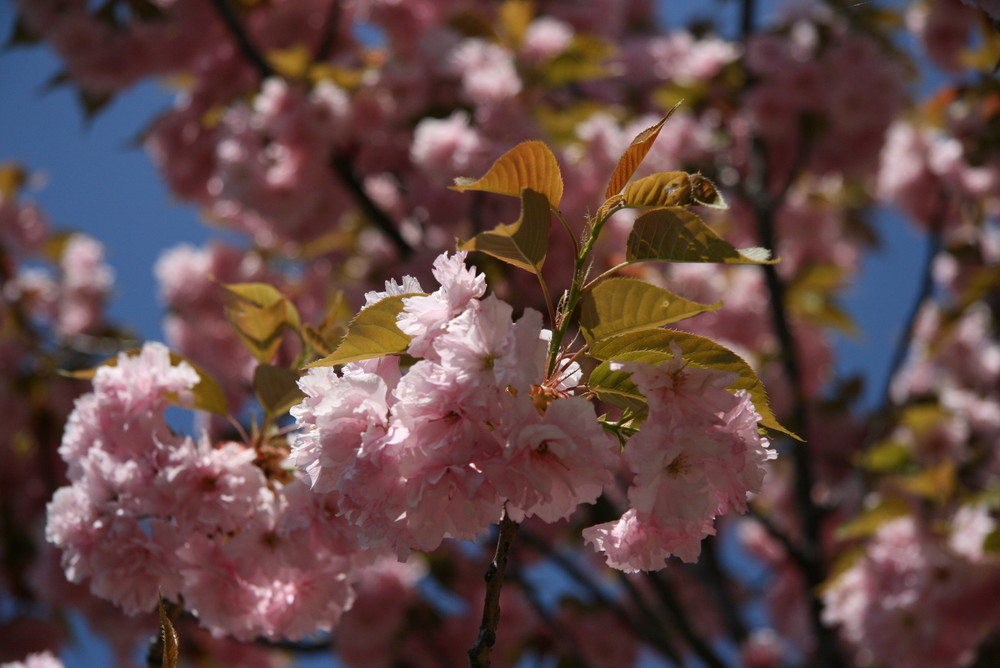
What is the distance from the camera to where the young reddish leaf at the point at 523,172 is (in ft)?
2.72

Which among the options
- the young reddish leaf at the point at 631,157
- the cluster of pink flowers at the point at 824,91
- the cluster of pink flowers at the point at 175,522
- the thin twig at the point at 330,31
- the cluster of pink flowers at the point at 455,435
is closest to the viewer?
the cluster of pink flowers at the point at 455,435

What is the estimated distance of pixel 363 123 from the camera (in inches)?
112

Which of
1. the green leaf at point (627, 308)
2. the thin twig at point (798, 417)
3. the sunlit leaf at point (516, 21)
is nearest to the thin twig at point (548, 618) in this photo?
the thin twig at point (798, 417)

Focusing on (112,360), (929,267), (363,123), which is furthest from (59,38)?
(929,267)

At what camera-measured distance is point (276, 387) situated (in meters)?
1.17

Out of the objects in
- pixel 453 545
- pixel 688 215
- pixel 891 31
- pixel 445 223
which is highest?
pixel 688 215

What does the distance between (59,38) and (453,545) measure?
7.70 feet

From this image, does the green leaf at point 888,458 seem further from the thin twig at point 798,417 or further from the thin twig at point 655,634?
the thin twig at point 655,634

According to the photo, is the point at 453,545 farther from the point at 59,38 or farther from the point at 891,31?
the point at 891,31

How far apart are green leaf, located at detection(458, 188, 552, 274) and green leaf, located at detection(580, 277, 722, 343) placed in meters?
0.07

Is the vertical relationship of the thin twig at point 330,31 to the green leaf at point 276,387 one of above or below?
below

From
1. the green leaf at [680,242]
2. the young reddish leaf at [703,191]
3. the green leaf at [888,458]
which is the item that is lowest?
the green leaf at [888,458]

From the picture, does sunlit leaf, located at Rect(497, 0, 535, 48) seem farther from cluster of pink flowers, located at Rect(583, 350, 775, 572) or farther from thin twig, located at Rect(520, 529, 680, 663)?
cluster of pink flowers, located at Rect(583, 350, 775, 572)

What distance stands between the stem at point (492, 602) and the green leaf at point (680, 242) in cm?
30
